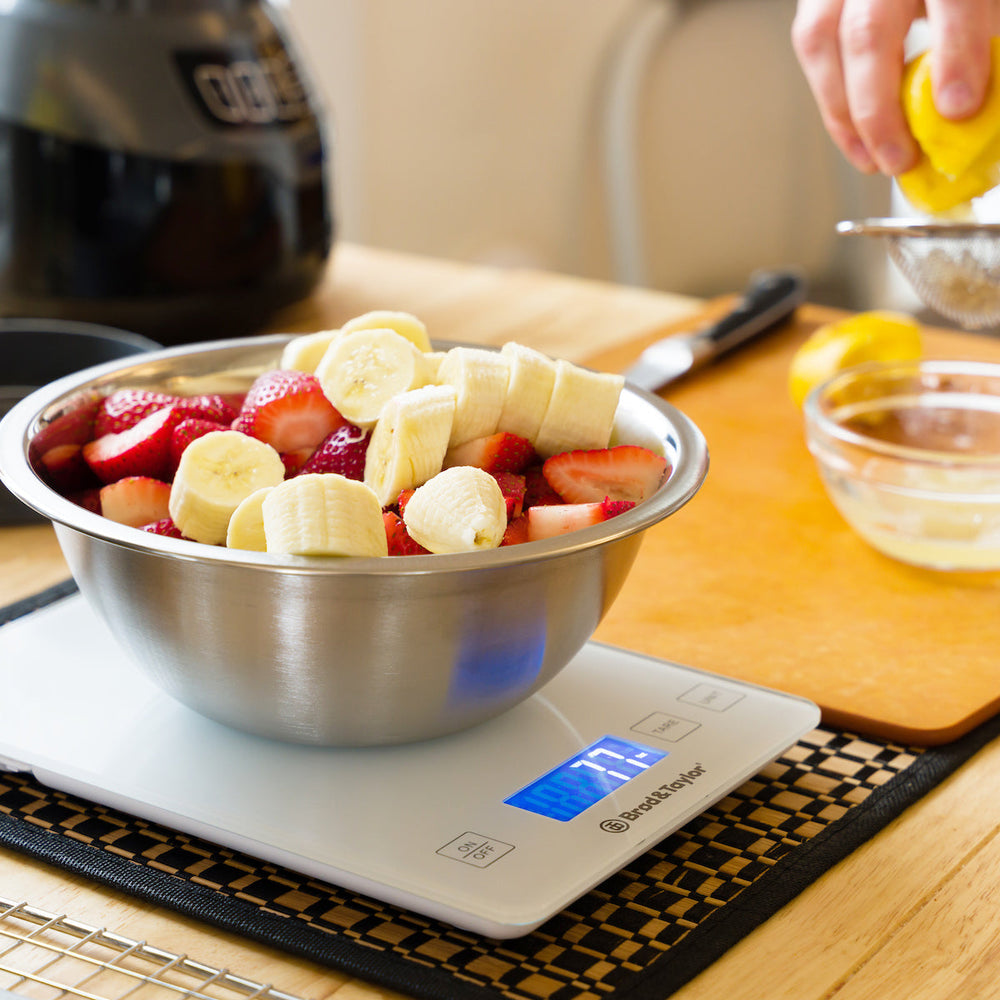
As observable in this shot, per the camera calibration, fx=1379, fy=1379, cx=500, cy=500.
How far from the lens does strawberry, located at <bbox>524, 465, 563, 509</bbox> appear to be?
0.61 m

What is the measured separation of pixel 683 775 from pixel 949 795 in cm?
13

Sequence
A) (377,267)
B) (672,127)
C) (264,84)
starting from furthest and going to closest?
(672,127)
(377,267)
(264,84)

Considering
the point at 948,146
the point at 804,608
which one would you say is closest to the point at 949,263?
the point at 948,146

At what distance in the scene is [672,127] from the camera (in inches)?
92.4

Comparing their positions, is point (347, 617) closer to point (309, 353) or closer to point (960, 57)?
point (309, 353)

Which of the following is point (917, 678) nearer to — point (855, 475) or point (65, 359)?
point (855, 475)

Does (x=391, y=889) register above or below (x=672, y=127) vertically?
below

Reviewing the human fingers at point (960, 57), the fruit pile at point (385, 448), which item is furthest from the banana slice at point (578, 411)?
the human fingers at point (960, 57)

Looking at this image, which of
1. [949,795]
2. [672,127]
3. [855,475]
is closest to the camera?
[949,795]

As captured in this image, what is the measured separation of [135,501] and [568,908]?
0.26 metres

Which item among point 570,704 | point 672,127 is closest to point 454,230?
point 672,127

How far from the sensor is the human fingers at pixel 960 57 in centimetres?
82

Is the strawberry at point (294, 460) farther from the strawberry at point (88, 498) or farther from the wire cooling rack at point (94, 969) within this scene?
the wire cooling rack at point (94, 969)

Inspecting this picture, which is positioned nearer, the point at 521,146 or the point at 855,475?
the point at 855,475
